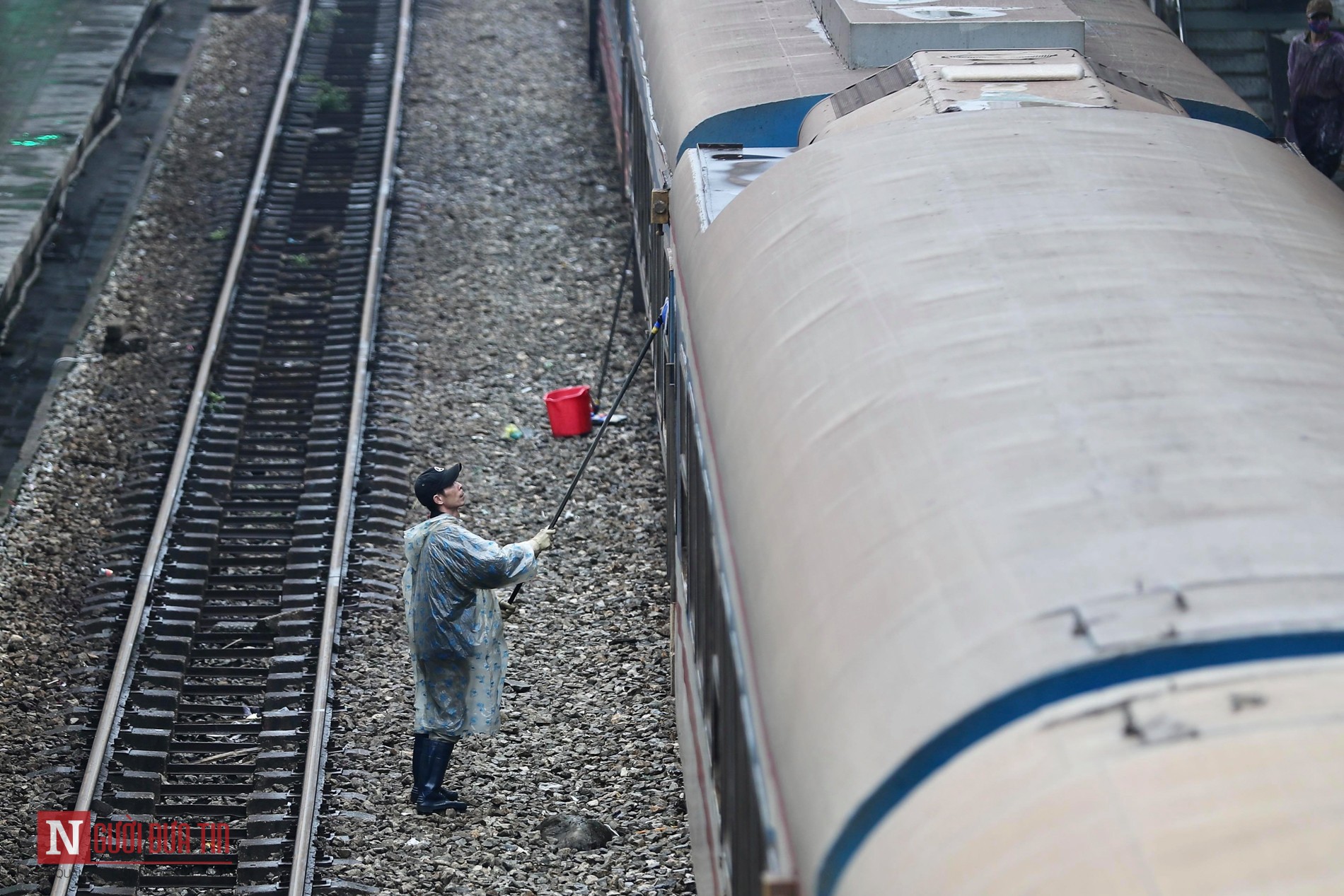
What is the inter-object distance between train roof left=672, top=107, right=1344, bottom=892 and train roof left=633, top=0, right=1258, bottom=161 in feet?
6.71

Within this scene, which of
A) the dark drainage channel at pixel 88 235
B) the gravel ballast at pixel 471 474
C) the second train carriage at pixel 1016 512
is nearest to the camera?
the second train carriage at pixel 1016 512

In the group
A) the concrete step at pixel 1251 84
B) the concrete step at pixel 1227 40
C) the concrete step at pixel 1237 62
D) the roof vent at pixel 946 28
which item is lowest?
the concrete step at pixel 1251 84

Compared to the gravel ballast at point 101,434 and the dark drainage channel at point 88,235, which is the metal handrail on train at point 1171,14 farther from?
the dark drainage channel at point 88,235

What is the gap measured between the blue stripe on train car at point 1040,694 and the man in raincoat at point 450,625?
11.6 ft

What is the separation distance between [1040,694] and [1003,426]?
0.92 m

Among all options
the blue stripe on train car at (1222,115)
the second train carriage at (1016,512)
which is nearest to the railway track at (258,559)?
the second train carriage at (1016,512)

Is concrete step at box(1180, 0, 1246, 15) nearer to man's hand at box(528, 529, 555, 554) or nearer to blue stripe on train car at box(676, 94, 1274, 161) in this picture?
blue stripe on train car at box(676, 94, 1274, 161)

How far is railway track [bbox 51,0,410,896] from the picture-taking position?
7.27 m

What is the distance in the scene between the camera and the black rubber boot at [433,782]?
7.20 metres

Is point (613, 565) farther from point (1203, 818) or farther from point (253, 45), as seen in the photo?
point (253, 45)

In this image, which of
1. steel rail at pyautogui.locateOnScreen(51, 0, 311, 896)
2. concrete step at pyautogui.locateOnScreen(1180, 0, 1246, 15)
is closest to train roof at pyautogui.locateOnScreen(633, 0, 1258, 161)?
steel rail at pyautogui.locateOnScreen(51, 0, 311, 896)

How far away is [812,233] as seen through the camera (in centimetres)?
523

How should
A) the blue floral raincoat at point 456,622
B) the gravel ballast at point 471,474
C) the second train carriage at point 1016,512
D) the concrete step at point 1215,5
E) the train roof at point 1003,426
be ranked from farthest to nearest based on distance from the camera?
the concrete step at point 1215,5, the gravel ballast at point 471,474, the blue floral raincoat at point 456,622, the train roof at point 1003,426, the second train carriage at point 1016,512

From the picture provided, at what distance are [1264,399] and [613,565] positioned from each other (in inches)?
233
